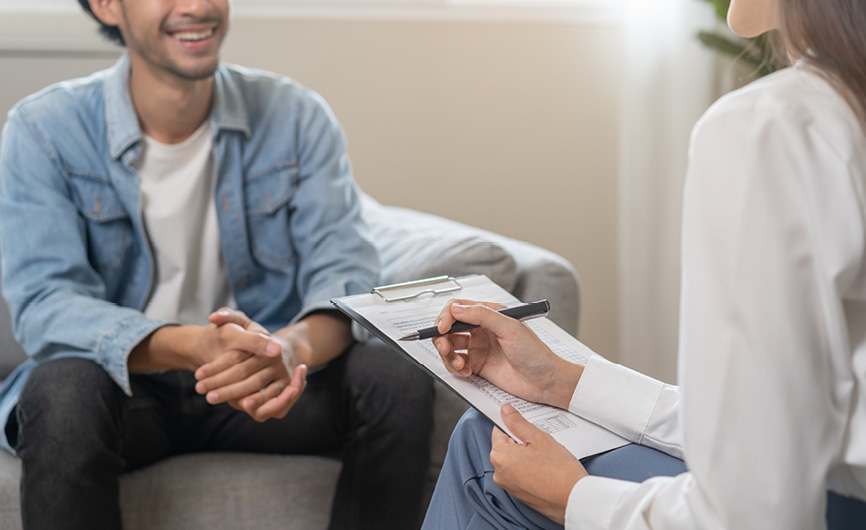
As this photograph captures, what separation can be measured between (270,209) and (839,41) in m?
1.06

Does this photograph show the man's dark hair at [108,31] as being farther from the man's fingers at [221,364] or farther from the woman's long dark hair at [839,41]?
the woman's long dark hair at [839,41]

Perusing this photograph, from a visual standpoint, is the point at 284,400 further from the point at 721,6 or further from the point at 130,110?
the point at 721,6

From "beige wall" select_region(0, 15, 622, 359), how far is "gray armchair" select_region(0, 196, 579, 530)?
0.97 m

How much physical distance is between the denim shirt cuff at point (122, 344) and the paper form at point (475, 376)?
0.43 meters

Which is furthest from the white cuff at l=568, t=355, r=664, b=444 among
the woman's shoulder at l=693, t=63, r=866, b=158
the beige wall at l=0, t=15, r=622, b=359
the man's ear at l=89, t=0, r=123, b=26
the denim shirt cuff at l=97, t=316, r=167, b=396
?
the beige wall at l=0, t=15, r=622, b=359

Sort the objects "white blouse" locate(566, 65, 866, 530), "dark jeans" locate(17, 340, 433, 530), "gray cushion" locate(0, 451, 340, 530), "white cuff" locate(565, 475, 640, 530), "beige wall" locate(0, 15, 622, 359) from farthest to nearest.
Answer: "beige wall" locate(0, 15, 622, 359), "gray cushion" locate(0, 451, 340, 530), "dark jeans" locate(17, 340, 433, 530), "white cuff" locate(565, 475, 640, 530), "white blouse" locate(566, 65, 866, 530)

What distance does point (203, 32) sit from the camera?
57.6 inches

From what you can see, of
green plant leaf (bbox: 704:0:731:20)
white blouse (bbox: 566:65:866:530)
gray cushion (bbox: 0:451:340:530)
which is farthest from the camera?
green plant leaf (bbox: 704:0:731:20)

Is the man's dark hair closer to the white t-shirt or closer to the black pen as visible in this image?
the white t-shirt

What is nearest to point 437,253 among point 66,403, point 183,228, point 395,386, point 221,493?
point 395,386

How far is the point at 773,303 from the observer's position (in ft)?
1.94

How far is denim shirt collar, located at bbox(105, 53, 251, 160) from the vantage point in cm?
145

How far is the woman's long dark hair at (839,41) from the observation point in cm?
64

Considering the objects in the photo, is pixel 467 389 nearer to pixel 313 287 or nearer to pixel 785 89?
pixel 785 89
